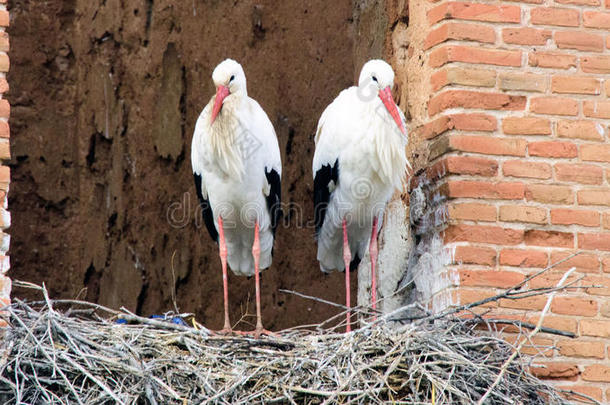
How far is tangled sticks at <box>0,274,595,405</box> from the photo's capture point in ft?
12.3

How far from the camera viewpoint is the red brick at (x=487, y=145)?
4406mm

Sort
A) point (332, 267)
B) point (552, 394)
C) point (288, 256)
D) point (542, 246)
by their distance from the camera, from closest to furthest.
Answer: point (552, 394) < point (542, 246) < point (332, 267) < point (288, 256)

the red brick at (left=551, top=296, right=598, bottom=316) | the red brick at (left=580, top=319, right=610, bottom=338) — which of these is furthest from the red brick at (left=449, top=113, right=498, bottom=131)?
the red brick at (left=580, top=319, right=610, bottom=338)

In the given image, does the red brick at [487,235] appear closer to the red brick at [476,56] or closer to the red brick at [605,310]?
the red brick at [605,310]

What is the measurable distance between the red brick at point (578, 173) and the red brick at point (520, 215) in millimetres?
168

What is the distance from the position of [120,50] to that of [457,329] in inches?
121

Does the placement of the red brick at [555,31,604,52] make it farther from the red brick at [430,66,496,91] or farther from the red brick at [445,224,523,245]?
the red brick at [445,224,523,245]

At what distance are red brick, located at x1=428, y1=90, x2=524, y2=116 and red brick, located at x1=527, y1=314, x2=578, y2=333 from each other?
80cm

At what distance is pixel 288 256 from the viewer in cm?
632

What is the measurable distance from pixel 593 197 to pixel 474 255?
1.68 feet

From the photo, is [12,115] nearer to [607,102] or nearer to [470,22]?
[470,22]

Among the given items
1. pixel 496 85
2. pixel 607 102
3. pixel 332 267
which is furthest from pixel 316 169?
pixel 607 102

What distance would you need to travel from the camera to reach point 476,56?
4.45m

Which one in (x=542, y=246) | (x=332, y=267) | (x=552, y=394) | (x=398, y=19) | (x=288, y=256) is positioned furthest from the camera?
(x=288, y=256)
